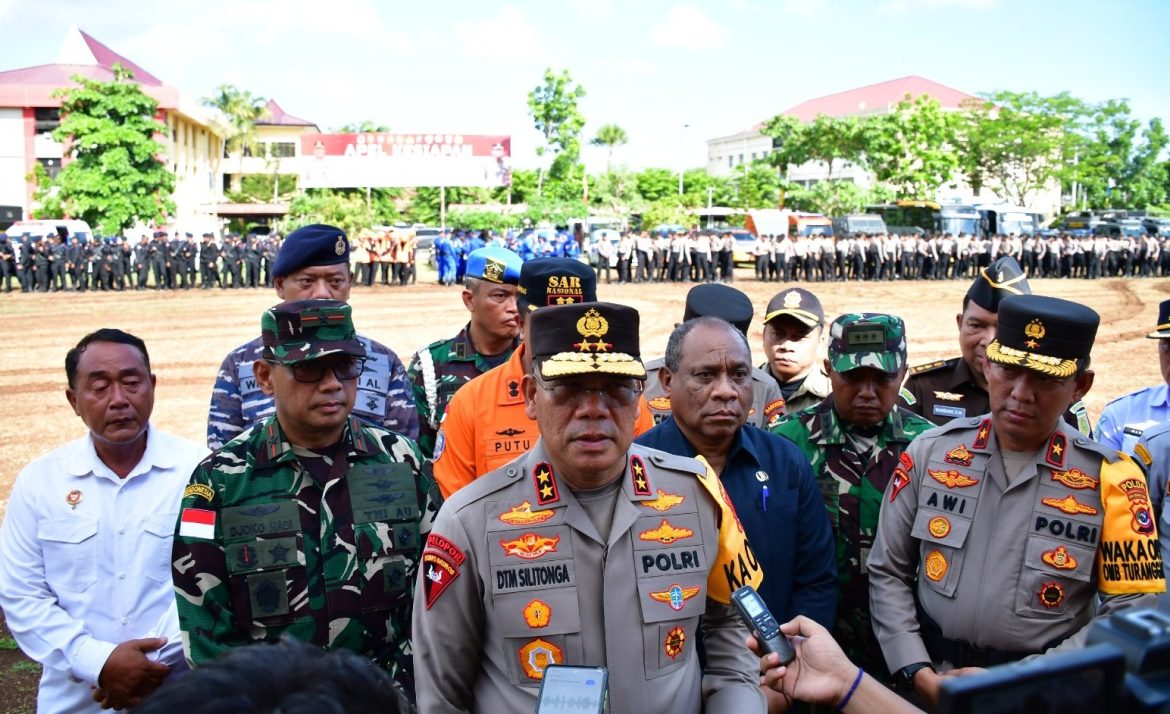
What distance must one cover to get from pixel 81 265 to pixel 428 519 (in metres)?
25.2

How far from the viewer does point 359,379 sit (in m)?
4.16

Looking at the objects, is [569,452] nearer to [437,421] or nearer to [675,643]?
[675,643]

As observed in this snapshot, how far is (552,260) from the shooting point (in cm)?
406

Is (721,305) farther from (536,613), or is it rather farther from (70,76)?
(70,76)

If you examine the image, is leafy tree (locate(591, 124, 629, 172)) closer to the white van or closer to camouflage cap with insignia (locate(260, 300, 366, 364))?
the white van

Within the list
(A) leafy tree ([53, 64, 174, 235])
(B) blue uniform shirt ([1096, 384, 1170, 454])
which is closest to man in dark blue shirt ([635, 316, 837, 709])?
(B) blue uniform shirt ([1096, 384, 1170, 454])

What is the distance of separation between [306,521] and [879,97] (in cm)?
9181

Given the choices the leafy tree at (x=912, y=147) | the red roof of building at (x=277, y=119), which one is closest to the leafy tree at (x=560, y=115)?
the leafy tree at (x=912, y=147)

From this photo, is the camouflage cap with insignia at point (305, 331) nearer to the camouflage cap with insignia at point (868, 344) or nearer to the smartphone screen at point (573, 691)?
the smartphone screen at point (573, 691)

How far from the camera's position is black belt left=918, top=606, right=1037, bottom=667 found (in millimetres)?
2744

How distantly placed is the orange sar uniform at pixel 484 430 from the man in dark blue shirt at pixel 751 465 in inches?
18.7

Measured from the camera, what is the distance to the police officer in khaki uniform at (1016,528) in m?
2.69

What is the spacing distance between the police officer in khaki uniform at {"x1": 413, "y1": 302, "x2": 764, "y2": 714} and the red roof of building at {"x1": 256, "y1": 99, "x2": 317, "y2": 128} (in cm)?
7803

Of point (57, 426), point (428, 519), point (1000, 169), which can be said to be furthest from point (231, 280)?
point (1000, 169)
